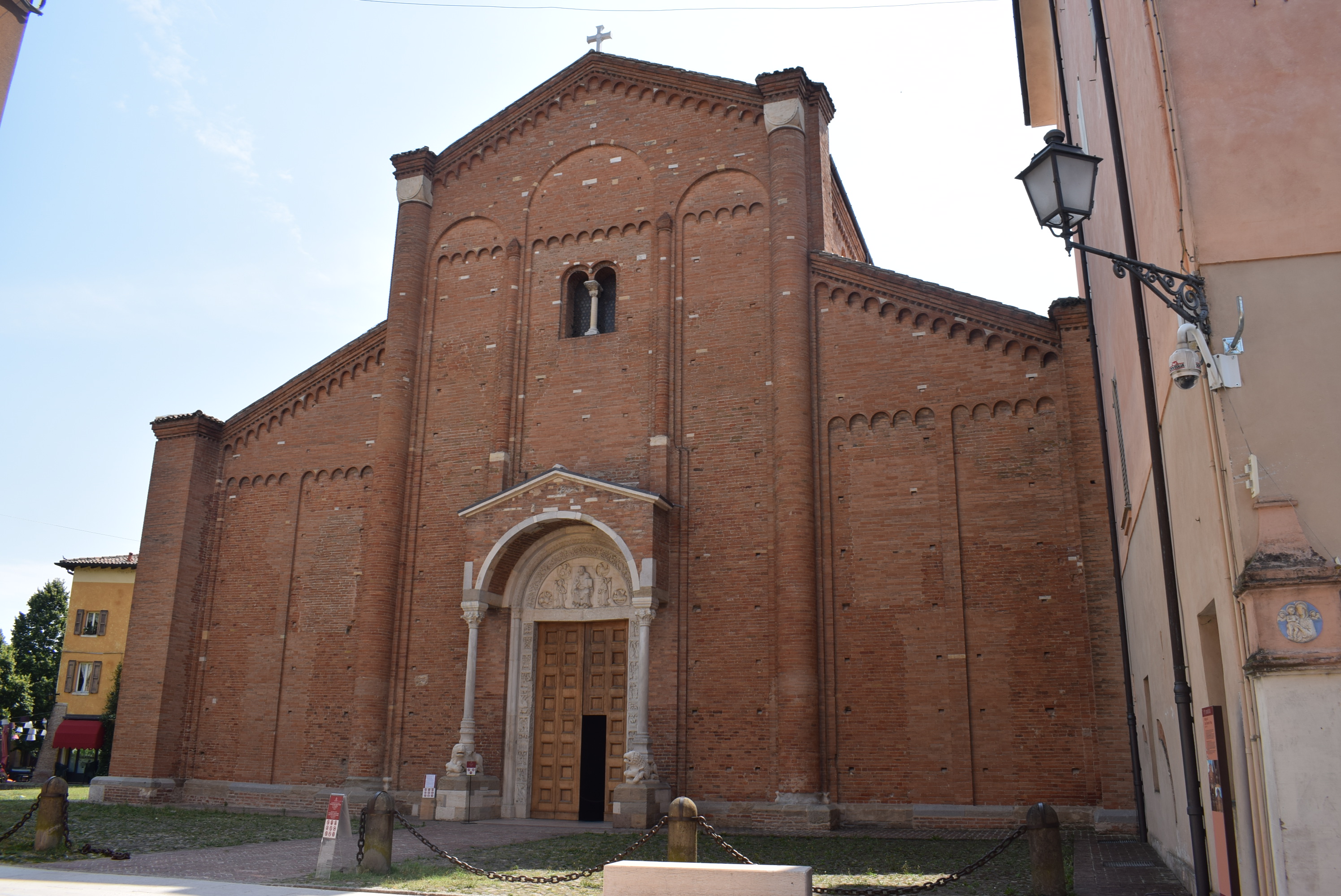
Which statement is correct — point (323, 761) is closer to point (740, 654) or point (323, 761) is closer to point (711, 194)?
point (740, 654)

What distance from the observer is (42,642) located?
50.9 metres

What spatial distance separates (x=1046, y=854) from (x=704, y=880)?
2.99 meters

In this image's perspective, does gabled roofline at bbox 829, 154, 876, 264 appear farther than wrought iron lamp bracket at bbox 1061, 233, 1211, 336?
Yes

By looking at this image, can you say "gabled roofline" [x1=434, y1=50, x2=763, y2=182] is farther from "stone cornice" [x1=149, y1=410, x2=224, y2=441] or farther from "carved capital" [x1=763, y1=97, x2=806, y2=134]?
"stone cornice" [x1=149, y1=410, x2=224, y2=441]

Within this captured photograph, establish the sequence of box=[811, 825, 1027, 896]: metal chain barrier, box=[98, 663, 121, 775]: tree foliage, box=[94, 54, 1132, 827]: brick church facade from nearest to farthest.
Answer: box=[811, 825, 1027, 896]: metal chain barrier, box=[94, 54, 1132, 827]: brick church facade, box=[98, 663, 121, 775]: tree foliage

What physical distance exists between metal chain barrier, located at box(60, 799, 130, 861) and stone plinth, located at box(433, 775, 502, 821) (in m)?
4.94

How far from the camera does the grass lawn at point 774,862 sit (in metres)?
9.48

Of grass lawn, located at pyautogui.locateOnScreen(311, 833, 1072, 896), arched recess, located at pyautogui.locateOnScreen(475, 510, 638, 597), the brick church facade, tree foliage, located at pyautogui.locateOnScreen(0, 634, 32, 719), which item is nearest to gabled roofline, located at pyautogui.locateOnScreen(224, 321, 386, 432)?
the brick church facade

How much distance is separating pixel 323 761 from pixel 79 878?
25.2 feet

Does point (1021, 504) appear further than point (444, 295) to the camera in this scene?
No

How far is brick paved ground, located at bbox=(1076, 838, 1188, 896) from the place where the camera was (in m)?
8.54

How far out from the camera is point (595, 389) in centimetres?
1756

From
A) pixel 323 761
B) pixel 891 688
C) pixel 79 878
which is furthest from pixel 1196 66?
pixel 323 761

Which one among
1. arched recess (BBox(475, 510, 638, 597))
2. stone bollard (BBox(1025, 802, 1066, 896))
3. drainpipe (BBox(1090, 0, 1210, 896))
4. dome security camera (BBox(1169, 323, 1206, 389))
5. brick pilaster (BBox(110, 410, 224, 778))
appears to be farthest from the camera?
brick pilaster (BBox(110, 410, 224, 778))
